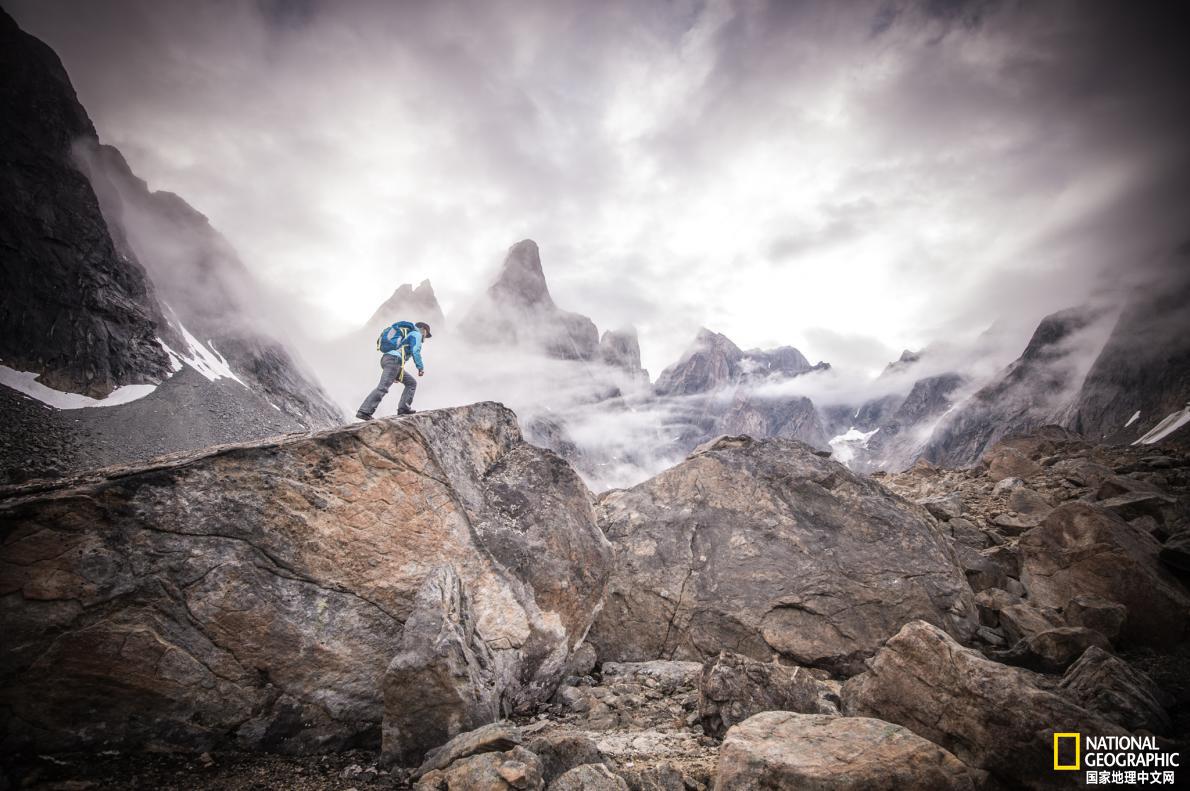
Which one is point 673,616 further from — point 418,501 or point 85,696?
point 85,696

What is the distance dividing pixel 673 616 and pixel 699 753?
4.69 meters

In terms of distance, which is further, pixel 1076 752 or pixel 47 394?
pixel 47 394

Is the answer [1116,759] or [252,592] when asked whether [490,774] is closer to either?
[252,592]

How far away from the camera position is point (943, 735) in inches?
220

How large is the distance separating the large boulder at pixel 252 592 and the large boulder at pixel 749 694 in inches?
113

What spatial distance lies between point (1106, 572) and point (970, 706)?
27.1 ft

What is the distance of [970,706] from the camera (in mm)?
5402

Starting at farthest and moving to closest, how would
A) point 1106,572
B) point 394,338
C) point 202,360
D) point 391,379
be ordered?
point 202,360, point 394,338, point 391,379, point 1106,572

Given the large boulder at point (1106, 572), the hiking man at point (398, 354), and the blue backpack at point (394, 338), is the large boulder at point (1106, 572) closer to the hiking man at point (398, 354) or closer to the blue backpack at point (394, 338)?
the hiking man at point (398, 354)

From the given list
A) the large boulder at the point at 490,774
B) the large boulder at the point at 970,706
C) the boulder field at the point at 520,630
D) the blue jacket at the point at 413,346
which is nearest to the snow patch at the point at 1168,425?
the boulder field at the point at 520,630

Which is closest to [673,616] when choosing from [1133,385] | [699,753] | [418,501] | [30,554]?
[699,753]

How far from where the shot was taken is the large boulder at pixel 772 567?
10.1 m

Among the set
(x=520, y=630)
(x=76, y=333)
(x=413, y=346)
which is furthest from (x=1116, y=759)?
(x=76, y=333)

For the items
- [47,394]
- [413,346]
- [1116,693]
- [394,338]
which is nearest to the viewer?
[1116,693]
